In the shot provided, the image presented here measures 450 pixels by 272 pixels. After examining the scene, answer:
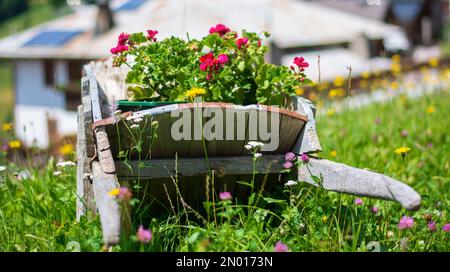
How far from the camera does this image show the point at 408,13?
41969 mm

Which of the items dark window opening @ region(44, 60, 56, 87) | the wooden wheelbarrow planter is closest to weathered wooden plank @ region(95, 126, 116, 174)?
the wooden wheelbarrow planter

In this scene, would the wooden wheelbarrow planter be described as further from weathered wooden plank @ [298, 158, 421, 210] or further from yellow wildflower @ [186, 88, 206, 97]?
yellow wildflower @ [186, 88, 206, 97]

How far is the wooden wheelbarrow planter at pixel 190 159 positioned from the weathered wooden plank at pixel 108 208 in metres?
0.01

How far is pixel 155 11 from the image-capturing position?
1848 cm

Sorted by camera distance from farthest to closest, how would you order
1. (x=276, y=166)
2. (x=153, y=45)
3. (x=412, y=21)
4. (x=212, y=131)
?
(x=412, y=21)
(x=153, y=45)
(x=276, y=166)
(x=212, y=131)

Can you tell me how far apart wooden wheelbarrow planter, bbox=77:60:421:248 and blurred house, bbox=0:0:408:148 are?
1398 cm

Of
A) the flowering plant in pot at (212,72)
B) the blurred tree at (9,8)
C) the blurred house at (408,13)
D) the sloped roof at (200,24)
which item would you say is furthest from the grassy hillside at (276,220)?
the blurred tree at (9,8)

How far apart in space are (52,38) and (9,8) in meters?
52.4

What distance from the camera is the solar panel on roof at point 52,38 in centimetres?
2095

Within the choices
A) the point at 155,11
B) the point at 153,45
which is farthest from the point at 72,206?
the point at 155,11

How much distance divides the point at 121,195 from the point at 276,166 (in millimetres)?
1101

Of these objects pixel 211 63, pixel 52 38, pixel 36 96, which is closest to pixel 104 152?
pixel 211 63

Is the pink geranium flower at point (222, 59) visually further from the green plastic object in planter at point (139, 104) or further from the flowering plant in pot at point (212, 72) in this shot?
the green plastic object in planter at point (139, 104)

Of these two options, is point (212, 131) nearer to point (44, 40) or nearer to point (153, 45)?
point (153, 45)
